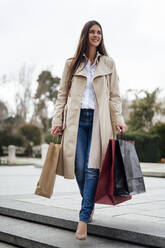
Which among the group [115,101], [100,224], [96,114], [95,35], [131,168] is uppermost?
[95,35]

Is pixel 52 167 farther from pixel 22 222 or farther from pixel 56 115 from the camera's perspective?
pixel 22 222

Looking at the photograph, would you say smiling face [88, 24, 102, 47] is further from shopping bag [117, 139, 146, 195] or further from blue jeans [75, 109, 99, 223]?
shopping bag [117, 139, 146, 195]

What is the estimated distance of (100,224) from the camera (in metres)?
3.41

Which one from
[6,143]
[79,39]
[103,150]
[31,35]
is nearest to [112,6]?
[79,39]

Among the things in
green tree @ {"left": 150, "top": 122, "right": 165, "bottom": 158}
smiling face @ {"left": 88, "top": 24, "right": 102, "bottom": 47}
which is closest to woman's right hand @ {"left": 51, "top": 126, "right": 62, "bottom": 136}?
smiling face @ {"left": 88, "top": 24, "right": 102, "bottom": 47}

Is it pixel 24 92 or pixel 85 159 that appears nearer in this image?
pixel 85 159

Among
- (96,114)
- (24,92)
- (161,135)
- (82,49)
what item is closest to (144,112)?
(161,135)

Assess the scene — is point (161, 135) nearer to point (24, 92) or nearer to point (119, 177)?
point (119, 177)

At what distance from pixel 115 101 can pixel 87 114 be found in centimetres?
30

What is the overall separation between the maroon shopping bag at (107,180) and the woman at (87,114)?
0.30 feet

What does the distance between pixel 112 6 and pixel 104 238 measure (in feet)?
29.6

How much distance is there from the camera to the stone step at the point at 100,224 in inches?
119

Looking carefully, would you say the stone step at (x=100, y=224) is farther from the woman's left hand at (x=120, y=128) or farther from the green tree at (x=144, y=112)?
the green tree at (x=144, y=112)

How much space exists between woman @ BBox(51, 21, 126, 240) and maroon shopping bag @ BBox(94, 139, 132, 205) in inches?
3.7
